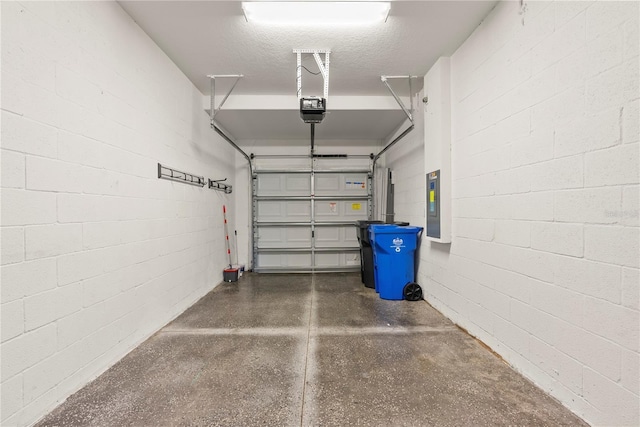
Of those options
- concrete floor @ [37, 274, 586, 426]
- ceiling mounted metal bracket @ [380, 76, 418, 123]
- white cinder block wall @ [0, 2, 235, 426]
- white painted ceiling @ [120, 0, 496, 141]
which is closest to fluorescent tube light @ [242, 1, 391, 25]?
white painted ceiling @ [120, 0, 496, 141]

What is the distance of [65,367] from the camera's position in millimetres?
1590

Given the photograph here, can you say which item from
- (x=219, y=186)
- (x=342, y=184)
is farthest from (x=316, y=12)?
(x=342, y=184)

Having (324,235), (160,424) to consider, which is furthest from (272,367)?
(324,235)

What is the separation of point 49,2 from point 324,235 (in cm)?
463

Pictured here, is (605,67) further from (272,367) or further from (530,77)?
(272,367)

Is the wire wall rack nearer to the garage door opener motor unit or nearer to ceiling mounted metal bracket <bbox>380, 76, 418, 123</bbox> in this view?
the garage door opener motor unit

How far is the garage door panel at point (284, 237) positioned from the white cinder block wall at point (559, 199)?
11.3 ft

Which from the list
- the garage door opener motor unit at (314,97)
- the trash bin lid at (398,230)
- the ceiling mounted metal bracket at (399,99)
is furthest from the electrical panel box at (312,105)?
the trash bin lid at (398,230)

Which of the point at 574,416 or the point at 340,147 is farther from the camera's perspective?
the point at 340,147

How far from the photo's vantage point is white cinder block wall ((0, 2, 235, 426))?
1.34m

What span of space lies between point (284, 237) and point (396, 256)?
2657 mm

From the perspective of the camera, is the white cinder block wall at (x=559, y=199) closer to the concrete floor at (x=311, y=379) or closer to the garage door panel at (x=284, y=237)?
the concrete floor at (x=311, y=379)

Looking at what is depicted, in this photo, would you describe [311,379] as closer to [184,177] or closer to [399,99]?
[184,177]

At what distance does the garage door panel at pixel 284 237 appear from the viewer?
547cm
